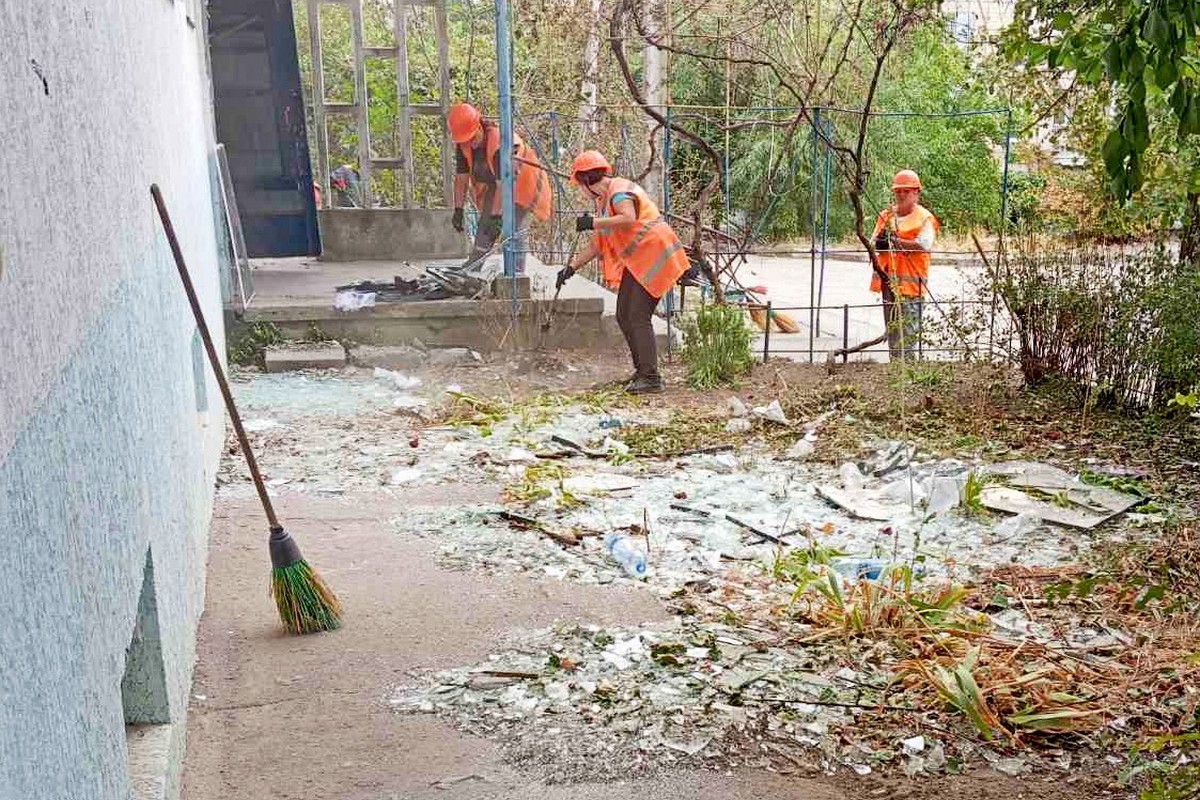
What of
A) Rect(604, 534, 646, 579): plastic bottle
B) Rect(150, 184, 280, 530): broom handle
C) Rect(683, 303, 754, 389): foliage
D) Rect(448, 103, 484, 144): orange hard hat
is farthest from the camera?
Rect(448, 103, 484, 144): orange hard hat

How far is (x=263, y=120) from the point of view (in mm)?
11602

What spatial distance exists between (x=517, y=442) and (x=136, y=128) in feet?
12.5

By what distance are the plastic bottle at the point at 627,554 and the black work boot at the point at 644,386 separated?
3346 mm

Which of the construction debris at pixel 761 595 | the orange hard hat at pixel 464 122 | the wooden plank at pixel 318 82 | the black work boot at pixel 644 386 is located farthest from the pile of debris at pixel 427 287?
the wooden plank at pixel 318 82

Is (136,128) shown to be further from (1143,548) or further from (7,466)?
(1143,548)

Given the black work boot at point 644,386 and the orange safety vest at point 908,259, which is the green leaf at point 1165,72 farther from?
the orange safety vest at point 908,259

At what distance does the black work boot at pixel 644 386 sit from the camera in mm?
8812

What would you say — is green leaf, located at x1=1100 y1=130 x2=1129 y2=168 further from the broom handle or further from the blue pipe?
the blue pipe

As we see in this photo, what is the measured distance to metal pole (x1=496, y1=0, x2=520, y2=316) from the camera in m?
9.35

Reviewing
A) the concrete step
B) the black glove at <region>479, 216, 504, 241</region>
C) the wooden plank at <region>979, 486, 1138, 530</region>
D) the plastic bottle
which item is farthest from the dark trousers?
the plastic bottle

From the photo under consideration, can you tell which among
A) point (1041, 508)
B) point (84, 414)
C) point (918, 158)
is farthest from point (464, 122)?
point (918, 158)

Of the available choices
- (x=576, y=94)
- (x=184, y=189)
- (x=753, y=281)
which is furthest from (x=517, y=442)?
(x=753, y=281)

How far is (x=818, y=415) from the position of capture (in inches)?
309

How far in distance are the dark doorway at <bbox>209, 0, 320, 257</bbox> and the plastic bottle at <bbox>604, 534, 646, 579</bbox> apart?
24.2ft
